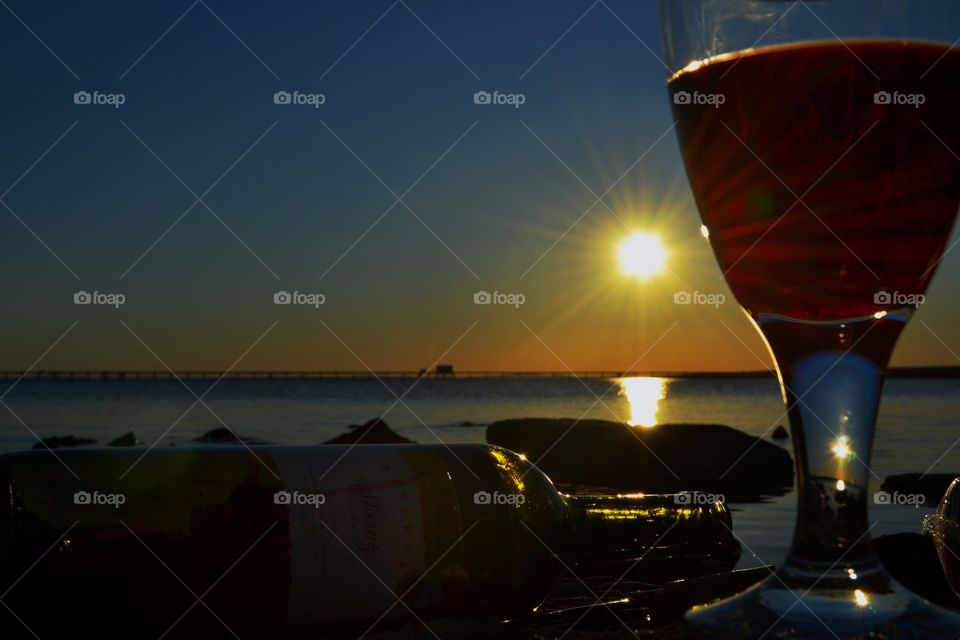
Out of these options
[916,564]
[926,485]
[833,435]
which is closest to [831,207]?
[833,435]

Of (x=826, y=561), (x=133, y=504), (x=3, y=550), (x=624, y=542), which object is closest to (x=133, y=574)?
(x=133, y=504)

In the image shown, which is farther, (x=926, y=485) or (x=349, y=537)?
(x=926, y=485)

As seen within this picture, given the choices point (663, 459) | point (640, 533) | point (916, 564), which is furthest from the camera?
point (663, 459)

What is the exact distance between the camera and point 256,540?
4.66ft

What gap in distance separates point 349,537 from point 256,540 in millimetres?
148

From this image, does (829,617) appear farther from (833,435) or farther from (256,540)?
(256,540)

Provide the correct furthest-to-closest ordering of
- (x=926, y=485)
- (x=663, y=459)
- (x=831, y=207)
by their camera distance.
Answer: (x=663, y=459), (x=926, y=485), (x=831, y=207)

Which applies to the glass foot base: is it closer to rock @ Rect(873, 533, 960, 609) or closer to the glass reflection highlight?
rock @ Rect(873, 533, 960, 609)

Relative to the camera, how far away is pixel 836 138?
89cm

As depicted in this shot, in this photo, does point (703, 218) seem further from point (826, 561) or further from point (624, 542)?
point (624, 542)

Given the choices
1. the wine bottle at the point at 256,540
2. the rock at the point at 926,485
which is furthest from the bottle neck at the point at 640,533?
the rock at the point at 926,485

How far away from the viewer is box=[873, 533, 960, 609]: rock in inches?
67.1

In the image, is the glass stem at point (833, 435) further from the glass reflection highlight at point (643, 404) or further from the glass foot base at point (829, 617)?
the glass reflection highlight at point (643, 404)

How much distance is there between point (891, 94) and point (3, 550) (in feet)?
4.36
